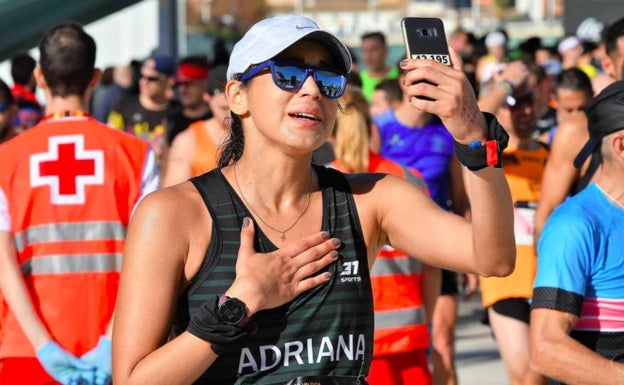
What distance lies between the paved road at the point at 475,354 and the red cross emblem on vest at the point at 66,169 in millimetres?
4568

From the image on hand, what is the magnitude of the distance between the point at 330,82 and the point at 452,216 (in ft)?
1.47

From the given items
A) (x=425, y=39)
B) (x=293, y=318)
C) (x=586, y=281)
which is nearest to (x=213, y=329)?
(x=293, y=318)

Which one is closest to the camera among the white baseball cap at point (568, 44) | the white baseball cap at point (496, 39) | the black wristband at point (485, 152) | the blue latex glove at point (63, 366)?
the black wristband at point (485, 152)

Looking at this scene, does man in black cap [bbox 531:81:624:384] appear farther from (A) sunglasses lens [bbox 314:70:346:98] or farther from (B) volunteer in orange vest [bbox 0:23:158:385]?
(B) volunteer in orange vest [bbox 0:23:158:385]

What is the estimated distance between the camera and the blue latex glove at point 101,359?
5.07 m

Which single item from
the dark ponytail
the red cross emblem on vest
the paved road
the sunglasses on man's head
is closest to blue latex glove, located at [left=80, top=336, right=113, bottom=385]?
the red cross emblem on vest

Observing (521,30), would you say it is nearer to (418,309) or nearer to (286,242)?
(418,309)

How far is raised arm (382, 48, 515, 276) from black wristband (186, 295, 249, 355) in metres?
0.55

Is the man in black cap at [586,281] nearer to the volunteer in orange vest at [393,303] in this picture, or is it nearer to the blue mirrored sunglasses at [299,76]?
the volunteer in orange vest at [393,303]

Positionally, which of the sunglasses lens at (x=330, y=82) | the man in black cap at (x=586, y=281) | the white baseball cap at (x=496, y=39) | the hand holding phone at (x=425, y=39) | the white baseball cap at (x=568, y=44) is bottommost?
the man in black cap at (x=586, y=281)

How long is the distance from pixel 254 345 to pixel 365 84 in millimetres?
9780

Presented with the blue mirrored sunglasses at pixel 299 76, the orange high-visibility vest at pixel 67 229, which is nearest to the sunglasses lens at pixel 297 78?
the blue mirrored sunglasses at pixel 299 76

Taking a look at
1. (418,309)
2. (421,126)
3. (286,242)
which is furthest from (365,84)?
(286,242)

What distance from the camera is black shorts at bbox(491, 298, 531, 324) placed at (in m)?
6.98
